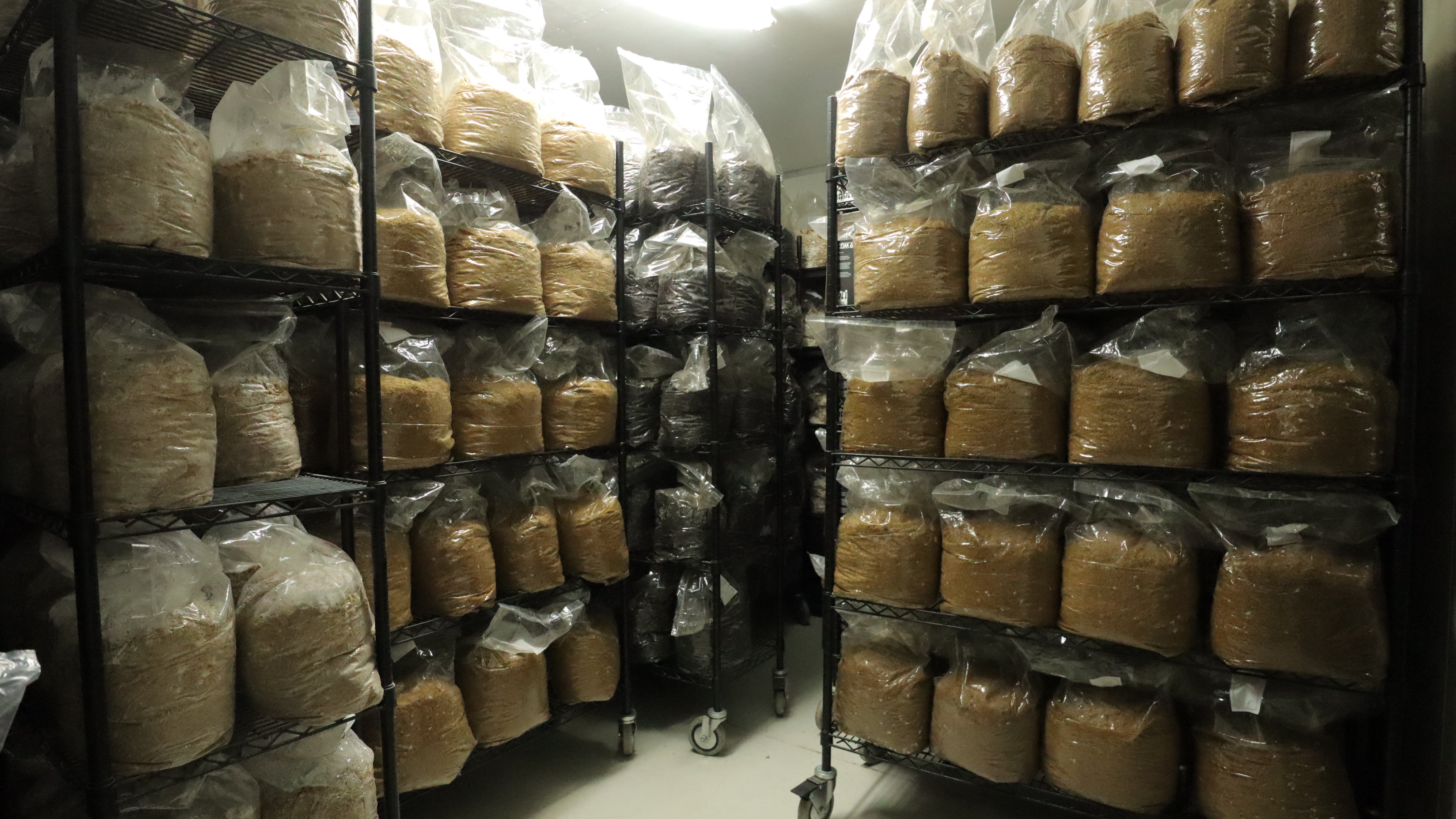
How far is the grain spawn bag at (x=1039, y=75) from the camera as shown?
1.86 meters

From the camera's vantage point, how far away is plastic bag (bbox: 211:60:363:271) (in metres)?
1.43

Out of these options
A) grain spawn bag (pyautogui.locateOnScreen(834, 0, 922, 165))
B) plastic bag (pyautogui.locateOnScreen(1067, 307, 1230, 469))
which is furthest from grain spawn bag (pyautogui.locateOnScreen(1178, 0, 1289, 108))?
grain spawn bag (pyautogui.locateOnScreen(834, 0, 922, 165))

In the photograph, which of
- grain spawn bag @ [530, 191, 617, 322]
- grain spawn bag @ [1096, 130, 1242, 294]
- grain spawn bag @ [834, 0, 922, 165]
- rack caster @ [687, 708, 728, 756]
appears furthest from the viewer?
rack caster @ [687, 708, 728, 756]

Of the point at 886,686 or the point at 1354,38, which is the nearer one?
the point at 1354,38

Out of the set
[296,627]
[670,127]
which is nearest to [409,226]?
[296,627]

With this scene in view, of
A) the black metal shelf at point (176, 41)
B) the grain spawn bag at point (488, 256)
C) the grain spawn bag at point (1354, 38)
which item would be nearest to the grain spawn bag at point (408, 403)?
the grain spawn bag at point (488, 256)

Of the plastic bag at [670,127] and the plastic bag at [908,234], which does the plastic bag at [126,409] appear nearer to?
the plastic bag at [908,234]

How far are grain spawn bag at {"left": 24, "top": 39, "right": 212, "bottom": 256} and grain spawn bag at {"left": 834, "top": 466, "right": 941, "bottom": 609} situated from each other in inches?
67.8

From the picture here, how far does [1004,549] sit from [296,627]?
1663mm

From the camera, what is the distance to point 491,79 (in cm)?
220

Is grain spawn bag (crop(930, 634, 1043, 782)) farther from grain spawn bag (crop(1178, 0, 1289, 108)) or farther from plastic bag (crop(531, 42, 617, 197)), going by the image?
plastic bag (crop(531, 42, 617, 197))

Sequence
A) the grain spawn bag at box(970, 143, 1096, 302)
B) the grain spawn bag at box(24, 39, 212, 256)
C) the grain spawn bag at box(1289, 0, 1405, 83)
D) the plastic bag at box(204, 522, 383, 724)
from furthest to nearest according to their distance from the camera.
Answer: the grain spawn bag at box(970, 143, 1096, 302)
the grain spawn bag at box(1289, 0, 1405, 83)
the plastic bag at box(204, 522, 383, 724)
the grain spawn bag at box(24, 39, 212, 256)

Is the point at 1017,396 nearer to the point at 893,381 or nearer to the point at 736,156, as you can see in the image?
the point at 893,381

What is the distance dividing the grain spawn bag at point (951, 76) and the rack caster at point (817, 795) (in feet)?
6.19
